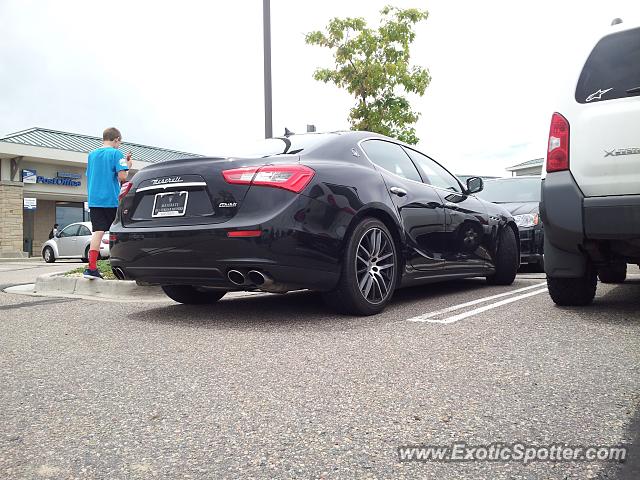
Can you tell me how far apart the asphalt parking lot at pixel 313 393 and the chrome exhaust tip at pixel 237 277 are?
0.32m

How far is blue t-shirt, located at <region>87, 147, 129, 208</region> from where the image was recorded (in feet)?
20.6

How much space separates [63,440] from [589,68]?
147 inches

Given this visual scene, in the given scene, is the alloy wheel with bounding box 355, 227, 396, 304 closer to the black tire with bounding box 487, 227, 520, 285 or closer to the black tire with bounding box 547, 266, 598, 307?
the black tire with bounding box 547, 266, 598, 307

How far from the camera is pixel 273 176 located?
3.76m

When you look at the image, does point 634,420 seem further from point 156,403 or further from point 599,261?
point 599,261

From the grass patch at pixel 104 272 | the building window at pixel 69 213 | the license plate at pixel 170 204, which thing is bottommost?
the grass patch at pixel 104 272

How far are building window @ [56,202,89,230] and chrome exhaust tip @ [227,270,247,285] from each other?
2881 cm

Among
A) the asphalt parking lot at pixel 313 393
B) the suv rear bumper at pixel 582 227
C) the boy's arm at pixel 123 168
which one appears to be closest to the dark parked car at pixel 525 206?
the suv rear bumper at pixel 582 227

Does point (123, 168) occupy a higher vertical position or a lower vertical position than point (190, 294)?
higher

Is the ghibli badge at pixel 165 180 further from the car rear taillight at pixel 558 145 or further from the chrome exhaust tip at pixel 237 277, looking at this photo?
the car rear taillight at pixel 558 145

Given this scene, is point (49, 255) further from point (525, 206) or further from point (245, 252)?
point (245, 252)

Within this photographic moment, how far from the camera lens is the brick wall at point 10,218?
2578 cm

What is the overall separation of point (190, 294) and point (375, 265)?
1.73 metres

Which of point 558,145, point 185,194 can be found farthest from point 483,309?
point 185,194
